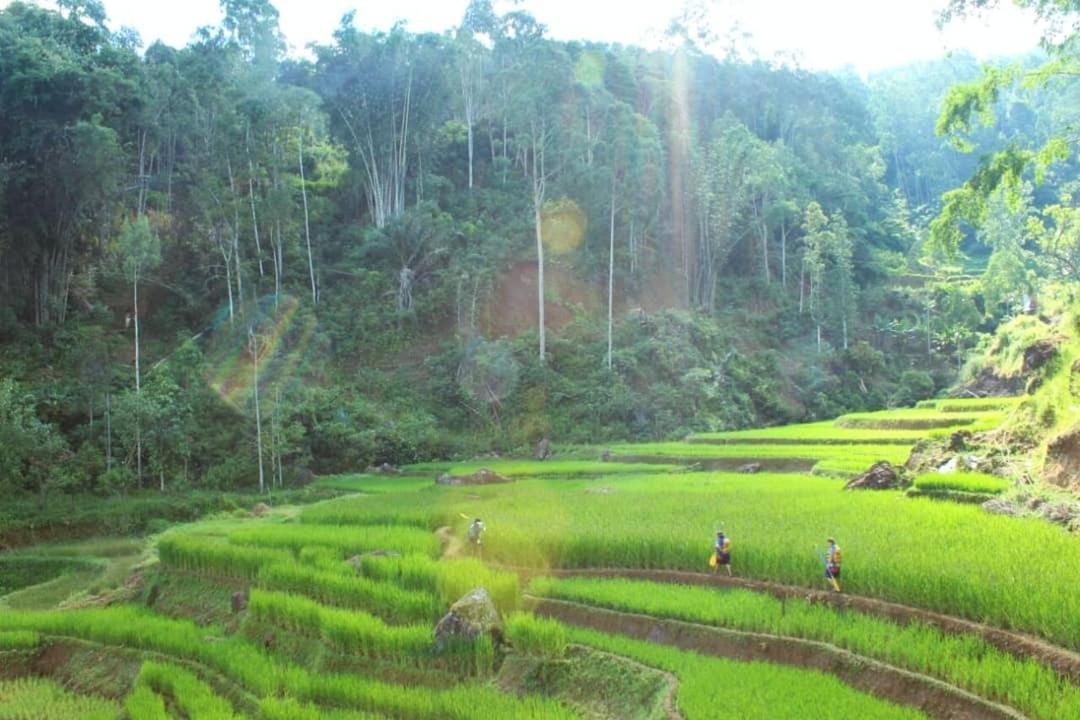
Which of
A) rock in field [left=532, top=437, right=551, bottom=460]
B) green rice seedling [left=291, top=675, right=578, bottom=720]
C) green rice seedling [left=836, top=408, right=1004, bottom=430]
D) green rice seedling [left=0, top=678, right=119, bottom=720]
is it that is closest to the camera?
green rice seedling [left=291, top=675, right=578, bottom=720]

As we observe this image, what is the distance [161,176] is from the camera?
4197 cm

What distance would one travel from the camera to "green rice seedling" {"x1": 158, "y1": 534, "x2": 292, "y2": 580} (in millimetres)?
14492

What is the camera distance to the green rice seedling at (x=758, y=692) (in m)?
6.95

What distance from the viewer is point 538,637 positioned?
31.1ft

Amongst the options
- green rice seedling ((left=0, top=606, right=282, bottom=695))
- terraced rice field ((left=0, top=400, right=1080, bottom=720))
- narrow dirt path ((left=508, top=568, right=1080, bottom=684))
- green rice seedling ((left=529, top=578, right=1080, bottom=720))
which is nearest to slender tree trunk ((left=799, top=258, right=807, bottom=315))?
terraced rice field ((left=0, top=400, right=1080, bottom=720))

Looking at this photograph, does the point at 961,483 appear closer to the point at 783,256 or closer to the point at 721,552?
the point at 721,552

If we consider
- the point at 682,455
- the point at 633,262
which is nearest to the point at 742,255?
the point at 633,262

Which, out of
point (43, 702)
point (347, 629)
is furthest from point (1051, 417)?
point (43, 702)

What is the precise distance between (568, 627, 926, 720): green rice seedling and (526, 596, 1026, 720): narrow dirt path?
24 centimetres

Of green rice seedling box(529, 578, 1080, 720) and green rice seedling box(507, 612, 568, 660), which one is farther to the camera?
green rice seedling box(507, 612, 568, 660)

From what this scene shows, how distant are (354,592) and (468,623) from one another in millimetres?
2951

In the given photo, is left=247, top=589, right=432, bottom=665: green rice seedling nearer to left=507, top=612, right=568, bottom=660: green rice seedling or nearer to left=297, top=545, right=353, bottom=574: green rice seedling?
left=297, top=545, right=353, bottom=574: green rice seedling

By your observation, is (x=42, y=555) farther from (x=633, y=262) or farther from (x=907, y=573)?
(x=633, y=262)

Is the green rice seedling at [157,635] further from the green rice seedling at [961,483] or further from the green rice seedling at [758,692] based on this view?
the green rice seedling at [961,483]
